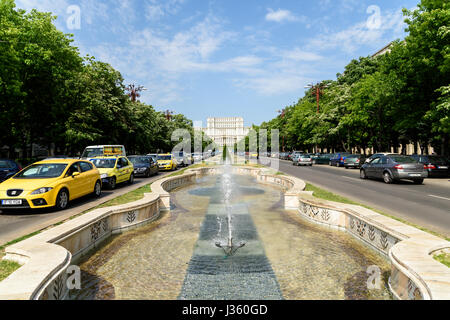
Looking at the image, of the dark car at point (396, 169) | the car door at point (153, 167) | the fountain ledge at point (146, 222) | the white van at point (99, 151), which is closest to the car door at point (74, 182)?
the fountain ledge at point (146, 222)

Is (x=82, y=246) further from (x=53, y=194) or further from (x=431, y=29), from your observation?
(x=431, y=29)

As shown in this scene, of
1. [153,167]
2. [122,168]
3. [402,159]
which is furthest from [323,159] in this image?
[122,168]

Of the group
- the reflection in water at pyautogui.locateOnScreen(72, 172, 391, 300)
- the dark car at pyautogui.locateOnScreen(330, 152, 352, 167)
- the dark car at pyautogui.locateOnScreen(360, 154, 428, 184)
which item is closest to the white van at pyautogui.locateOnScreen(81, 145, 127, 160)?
the reflection in water at pyautogui.locateOnScreen(72, 172, 391, 300)

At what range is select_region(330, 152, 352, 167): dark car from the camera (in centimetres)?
3388

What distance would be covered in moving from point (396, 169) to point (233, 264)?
48.3ft

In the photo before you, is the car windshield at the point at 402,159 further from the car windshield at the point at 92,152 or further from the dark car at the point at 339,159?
the car windshield at the point at 92,152

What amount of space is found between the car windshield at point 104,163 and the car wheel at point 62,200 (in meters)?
5.80

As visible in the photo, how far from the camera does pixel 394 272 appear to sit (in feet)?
12.6

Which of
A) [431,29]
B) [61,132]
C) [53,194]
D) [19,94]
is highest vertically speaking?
[431,29]

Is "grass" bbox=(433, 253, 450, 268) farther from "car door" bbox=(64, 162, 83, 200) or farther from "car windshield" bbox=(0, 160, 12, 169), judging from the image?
"car windshield" bbox=(0, 160, 12, 169)

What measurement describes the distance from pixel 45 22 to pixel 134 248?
98.1 ft

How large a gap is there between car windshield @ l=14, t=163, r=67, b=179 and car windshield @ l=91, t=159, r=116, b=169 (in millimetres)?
5078

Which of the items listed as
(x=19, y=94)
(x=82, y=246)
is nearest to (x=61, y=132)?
(x=19, y=94)

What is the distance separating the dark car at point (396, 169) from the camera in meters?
15.9
